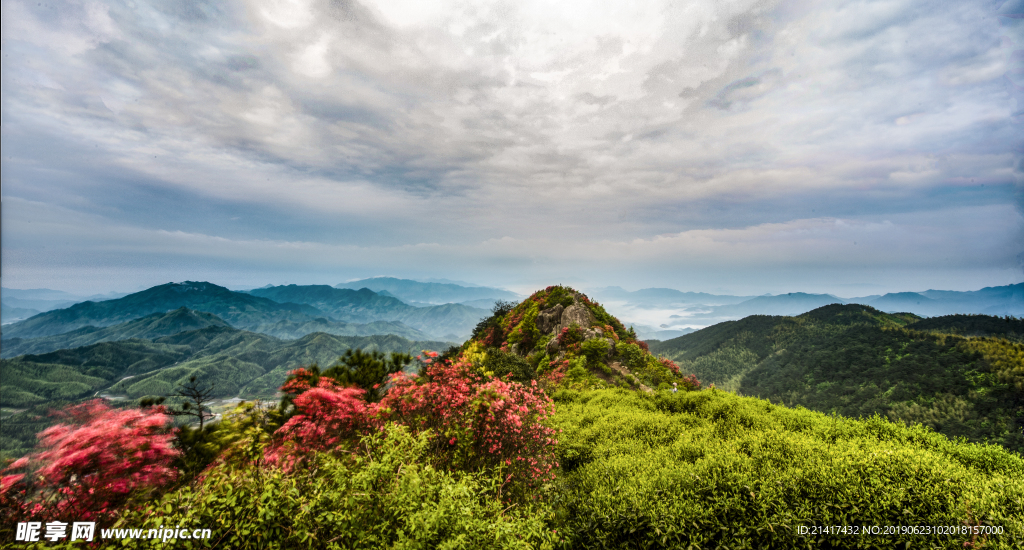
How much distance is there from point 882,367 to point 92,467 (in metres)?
120

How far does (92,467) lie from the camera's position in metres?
6.69

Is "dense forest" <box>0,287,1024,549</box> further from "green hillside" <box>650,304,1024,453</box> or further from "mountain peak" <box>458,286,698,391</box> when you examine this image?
"green hillside" <box>650,304,1024,453</box>

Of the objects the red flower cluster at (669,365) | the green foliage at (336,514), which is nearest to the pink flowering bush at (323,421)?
the green foliage at (336,514)

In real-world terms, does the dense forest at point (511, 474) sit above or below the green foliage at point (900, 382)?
above

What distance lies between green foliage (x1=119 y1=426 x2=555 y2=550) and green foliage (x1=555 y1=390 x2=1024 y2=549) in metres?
1.80

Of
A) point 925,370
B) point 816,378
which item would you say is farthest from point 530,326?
point 816,378

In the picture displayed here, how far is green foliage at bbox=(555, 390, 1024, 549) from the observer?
17.4 ft

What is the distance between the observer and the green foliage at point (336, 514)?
439 centimetres

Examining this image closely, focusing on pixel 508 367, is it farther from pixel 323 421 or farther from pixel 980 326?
pixel 980 326

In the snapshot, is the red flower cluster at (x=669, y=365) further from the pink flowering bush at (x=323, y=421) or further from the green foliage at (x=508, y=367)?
the pink flowering bush at (x=323, y=421)

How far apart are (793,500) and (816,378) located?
119760mm

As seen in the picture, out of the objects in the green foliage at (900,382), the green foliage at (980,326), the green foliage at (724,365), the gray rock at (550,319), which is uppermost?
the gray rock at (550,319)

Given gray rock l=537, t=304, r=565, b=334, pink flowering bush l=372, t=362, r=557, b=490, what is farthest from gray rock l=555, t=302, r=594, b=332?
pink flowering bush l=372, t=362, r=557, b=490

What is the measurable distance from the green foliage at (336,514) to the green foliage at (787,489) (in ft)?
5.89
